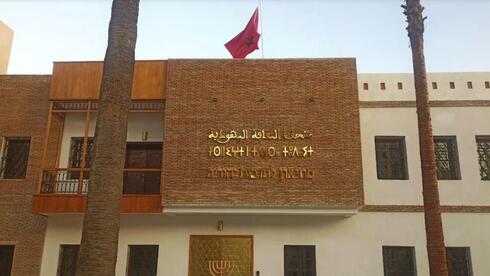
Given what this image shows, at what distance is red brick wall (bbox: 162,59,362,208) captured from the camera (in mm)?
13469

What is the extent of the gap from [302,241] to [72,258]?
7124 mm

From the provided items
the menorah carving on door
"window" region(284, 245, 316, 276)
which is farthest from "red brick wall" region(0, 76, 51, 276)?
"window" region(284, 245, 316, 276)

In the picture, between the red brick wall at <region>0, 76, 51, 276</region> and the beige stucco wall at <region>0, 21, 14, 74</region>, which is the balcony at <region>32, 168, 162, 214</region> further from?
the beige stucco wall at <region>0, 21, 14, 74</region>

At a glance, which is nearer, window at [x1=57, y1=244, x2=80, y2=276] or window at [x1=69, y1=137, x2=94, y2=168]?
window at [x1=57, y1=244, x2=80, y2=276]

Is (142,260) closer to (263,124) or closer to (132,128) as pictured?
(132,128)

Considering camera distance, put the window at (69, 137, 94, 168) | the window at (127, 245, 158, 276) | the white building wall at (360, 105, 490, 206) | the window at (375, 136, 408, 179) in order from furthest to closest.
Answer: the window at (69, 137, 94, 168)
the window at (375, 136, 408, 179)
the window at (127, 245, 158, 276)
the white building wall at (360, 105, 490, 206)

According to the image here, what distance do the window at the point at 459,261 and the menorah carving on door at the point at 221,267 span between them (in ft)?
21.1

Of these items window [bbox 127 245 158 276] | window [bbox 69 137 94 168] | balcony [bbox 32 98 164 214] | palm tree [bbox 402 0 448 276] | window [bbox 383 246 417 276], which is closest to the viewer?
palm tree [bbox 402 0 448 276]

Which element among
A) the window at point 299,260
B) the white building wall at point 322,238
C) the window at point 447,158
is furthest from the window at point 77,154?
the window at point 447,158

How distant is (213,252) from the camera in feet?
47.1

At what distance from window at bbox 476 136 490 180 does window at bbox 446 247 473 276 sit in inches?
95.6

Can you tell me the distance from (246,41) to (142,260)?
25.8 feet

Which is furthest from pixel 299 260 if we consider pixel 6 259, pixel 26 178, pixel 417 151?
pixel 6 259

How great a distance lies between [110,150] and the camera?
8352 millimetres
